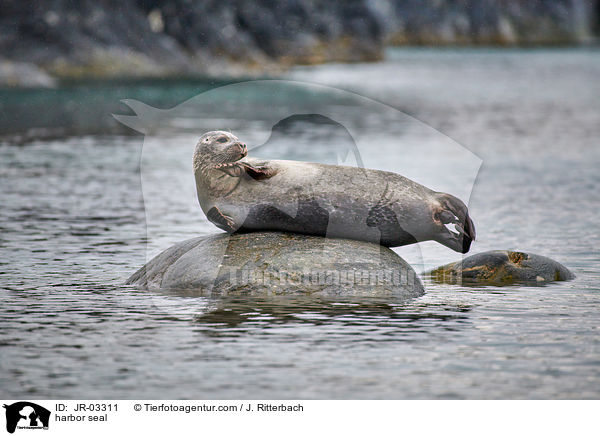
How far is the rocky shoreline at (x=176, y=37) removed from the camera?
71.8 m

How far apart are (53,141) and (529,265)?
938 inches

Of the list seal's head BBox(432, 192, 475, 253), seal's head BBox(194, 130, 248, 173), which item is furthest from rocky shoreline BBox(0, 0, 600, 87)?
seal's head BBox(432, 192, 475, 253)

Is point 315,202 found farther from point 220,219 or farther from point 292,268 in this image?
point 220,219

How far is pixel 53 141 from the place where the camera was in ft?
117

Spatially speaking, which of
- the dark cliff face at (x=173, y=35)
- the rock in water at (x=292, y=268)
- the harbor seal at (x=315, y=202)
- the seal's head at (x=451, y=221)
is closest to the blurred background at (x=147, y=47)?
Result: the dark cliff face at (x=173, y=35)

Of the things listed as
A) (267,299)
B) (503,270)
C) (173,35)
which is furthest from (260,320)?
(173,35)

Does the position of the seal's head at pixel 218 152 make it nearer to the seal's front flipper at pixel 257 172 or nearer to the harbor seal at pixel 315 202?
the harbor seal at pixel 315 202

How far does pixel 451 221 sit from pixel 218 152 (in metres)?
2.95

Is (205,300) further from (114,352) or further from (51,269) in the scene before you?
(51,269)
